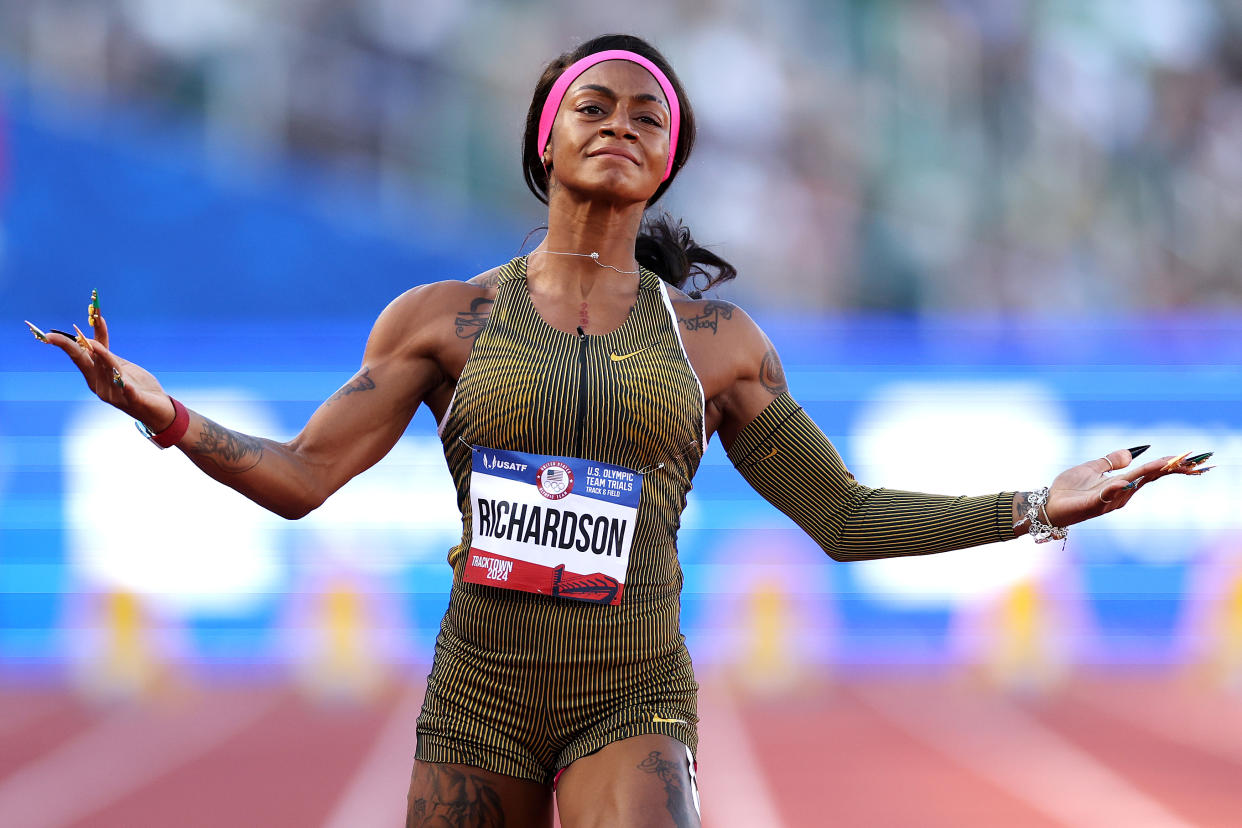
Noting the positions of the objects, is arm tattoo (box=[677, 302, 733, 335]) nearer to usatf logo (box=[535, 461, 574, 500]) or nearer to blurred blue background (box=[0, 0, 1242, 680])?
usatf logo (box=[535, 461, 574, 500])

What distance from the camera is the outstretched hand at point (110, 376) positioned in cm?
201

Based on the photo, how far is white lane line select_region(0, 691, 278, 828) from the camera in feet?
16.0

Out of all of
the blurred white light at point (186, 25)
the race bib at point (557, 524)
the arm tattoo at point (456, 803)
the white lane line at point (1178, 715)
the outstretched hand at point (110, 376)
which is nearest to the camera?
the outstretched hand at point (110, 376)

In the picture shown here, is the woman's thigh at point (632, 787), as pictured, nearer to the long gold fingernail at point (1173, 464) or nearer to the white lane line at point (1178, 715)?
the long gold fingernail at point (1173, 464)

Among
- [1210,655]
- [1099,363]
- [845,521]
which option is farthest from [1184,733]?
[845,521]

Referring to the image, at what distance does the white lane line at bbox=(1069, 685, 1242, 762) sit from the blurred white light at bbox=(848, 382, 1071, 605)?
2.56ft

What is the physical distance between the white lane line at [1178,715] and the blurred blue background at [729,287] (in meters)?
0.54

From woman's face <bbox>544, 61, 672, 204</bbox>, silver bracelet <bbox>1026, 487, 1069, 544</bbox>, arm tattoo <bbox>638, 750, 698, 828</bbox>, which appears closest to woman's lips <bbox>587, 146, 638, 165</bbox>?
woman's face <bbox>544, 61, 672, 204</bbox>

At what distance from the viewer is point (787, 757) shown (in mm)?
5465

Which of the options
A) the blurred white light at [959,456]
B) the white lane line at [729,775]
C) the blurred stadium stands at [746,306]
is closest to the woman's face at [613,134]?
the white lane line at [729,775]

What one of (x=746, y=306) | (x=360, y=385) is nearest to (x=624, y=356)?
(x=360, y=385)

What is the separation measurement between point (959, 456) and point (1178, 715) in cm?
173

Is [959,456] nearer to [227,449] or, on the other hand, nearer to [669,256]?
[669,256]

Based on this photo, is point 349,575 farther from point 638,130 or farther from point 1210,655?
point 638,130
